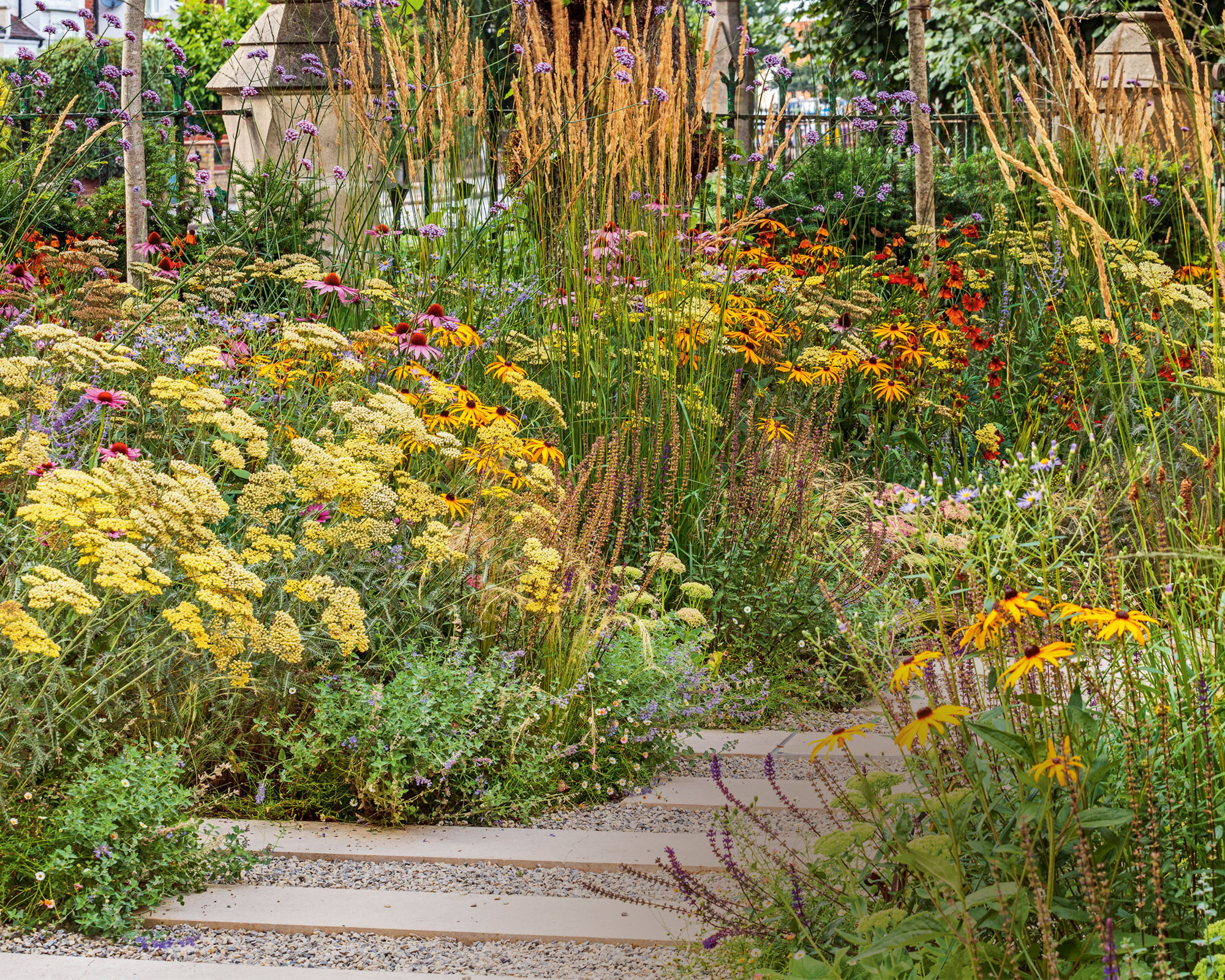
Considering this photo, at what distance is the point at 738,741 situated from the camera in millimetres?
3148

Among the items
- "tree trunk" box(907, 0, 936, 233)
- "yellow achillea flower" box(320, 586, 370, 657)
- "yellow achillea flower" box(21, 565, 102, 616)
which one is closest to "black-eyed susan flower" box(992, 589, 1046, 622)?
"yellow achillea flower" box(320, 586, 370, 657)

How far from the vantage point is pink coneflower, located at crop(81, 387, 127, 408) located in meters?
2.93

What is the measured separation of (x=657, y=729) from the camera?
2.92 m

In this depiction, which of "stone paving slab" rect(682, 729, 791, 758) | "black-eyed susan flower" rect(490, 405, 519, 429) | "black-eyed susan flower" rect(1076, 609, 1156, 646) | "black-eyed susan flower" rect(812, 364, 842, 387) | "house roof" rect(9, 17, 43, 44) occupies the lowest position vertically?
"stone paving slab" rect(682, 729, 791, 758)

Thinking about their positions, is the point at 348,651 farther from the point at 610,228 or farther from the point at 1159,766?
the point at 610,228

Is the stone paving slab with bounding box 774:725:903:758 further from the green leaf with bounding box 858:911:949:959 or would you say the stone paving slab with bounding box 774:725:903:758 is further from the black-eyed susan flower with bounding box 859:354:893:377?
the black-eyed susan flower with bounding box 859:354:893:377

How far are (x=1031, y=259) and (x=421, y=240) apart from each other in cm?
239

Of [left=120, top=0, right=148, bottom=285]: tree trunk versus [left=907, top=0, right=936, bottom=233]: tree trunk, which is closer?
[left=120, top=0, right=148, bottom=285]: tree trunk

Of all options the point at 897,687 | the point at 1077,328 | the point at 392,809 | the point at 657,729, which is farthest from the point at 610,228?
the point at 897,687

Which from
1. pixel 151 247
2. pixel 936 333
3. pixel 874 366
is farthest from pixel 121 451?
pixel 936 333

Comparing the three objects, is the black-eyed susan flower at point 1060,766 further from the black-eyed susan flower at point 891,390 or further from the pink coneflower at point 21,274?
the pink coneflower at point 21,274

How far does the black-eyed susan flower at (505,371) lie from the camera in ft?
12.0

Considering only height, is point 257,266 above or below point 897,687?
above

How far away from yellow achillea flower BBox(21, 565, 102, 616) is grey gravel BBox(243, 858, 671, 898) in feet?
2.09
